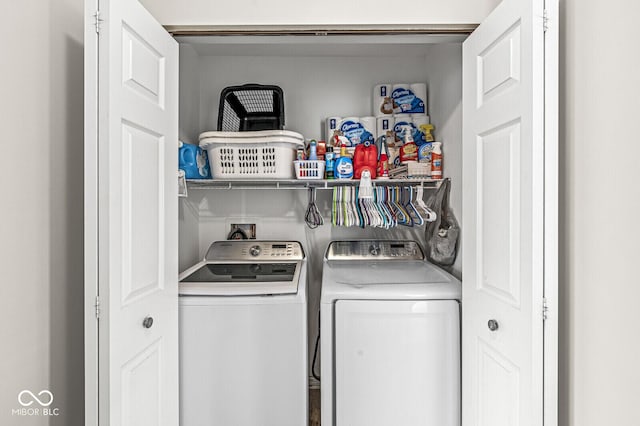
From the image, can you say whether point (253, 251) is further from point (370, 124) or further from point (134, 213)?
point (134, 213)

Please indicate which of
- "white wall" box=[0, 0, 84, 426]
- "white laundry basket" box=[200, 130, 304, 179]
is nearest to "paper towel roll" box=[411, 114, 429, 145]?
"white laundry basket" box=[200, 130, 304, 179]

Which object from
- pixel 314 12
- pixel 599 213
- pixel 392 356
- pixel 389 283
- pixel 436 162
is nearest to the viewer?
pixel 599 213

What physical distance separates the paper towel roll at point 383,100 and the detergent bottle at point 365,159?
34 cm

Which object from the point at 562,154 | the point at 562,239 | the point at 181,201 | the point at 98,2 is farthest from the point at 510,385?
the point at 181,201

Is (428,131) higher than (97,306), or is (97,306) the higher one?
(428,131)

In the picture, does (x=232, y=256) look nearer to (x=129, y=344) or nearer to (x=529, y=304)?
(x=129, y=344)

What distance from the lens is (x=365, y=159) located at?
2.66 metres

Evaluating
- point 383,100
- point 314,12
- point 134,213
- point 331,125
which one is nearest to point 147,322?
point 134,213

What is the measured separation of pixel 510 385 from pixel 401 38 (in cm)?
141

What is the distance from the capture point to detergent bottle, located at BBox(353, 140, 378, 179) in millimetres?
2650

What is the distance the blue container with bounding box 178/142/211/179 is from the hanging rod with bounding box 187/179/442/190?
48mm

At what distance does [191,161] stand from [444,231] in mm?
1505

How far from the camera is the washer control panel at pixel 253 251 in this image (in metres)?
2.78

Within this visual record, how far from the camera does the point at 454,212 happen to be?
2.46 m
